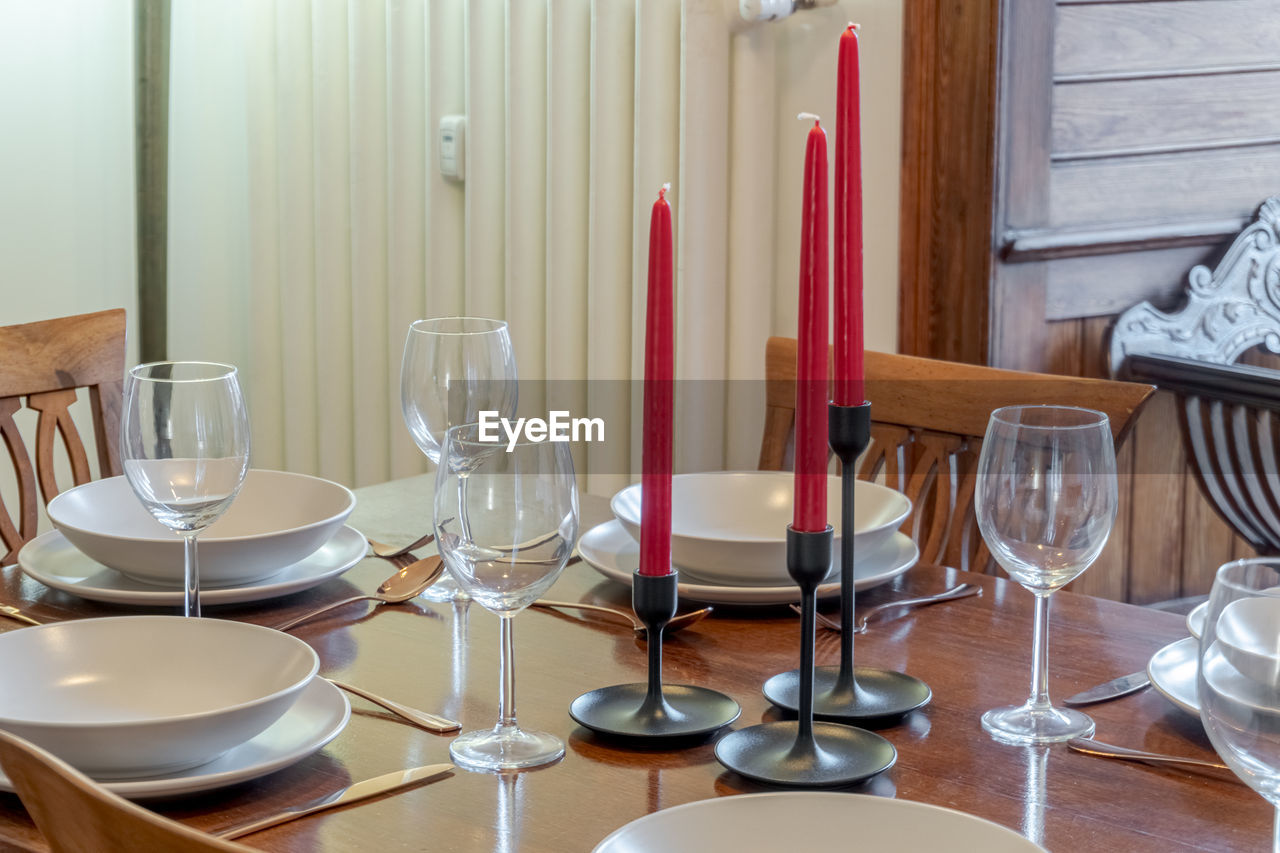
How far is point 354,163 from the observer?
259 cm

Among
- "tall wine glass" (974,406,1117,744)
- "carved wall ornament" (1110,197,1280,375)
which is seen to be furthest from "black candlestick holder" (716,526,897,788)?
"carved wall ornament" (1110,197,1280,375)

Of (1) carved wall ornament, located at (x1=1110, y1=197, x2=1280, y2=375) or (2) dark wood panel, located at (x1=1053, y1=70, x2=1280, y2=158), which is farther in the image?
(1) carved wall ornament, located at (x1=1110, y1=197, x2=1280, y2=375)

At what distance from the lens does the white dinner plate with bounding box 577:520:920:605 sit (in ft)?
3.32

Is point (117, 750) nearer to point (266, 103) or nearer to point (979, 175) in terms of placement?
point (979, 175)

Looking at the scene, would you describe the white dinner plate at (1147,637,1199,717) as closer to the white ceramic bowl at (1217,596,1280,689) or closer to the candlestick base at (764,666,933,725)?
the candlestick base at (764,666,933,725)

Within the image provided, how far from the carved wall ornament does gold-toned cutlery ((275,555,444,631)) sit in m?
1.33

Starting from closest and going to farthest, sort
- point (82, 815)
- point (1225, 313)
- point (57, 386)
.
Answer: point (82, 815), point (57, 386), point (1225, 313)

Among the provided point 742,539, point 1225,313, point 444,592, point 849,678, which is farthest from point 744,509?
point 1225,313

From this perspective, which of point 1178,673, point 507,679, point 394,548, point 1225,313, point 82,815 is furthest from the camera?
point 1225,313

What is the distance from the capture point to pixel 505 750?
757 mm

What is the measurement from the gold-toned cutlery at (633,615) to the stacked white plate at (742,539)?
0.03m

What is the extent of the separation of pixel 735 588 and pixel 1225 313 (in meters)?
1.45

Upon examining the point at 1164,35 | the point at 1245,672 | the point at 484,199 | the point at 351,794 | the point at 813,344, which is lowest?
the point at 351,794

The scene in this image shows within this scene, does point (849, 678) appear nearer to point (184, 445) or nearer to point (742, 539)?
point (742, 539)
